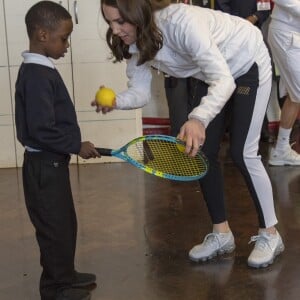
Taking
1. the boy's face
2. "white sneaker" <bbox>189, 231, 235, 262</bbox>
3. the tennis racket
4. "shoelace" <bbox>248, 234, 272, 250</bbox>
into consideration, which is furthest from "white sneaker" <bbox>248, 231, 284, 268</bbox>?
the boy's face

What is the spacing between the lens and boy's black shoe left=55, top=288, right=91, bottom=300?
85.4 inches

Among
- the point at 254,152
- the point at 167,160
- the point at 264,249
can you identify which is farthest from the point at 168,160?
the point at 264,249

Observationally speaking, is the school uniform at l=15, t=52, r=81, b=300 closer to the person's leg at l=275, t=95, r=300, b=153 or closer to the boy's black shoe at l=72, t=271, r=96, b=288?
the boy's black shoe at l=72, t=271, r=96, b=288

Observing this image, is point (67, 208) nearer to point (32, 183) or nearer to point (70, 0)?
point (32, 183)

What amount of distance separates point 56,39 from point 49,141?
354 millimetres

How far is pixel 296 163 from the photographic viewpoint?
3.84 meters

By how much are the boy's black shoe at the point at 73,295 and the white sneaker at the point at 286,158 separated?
6.64 feet

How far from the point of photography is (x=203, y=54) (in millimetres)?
1985

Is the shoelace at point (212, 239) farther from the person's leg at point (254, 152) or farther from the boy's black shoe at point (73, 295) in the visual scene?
the boy's black shoe at point (73, 295)

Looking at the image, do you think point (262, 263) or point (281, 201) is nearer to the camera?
point (262, 263)

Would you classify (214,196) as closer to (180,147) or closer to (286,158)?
(180,147)

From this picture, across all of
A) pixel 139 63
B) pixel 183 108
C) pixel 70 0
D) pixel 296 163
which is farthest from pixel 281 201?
pixel 70 0

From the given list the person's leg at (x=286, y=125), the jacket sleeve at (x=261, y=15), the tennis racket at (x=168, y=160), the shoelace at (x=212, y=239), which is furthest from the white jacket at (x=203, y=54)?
the jacket sleeve at (x=261, y=15)

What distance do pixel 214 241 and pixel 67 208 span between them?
73 centimetres
